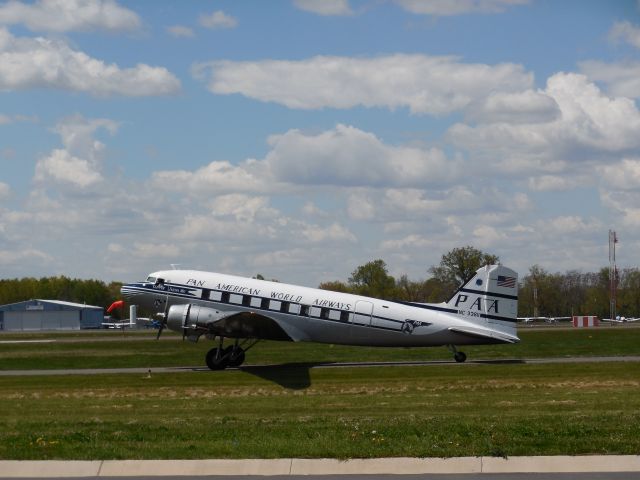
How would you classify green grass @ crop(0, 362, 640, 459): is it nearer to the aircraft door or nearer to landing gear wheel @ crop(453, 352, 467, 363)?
the aircraft door

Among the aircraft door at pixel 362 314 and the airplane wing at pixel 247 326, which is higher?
the aircraft door at pixel 362 314

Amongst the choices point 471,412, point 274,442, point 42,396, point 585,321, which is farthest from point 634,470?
point 585,321

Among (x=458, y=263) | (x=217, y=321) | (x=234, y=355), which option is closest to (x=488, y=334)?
(x=234, y=355)

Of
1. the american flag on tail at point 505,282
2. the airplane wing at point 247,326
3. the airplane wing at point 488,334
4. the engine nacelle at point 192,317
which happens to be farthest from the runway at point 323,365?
the american flag on tail at point 505,282

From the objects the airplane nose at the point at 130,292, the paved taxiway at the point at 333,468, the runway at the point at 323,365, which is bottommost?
the paved taxiway at the point at 333,468

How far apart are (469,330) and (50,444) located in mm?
22630

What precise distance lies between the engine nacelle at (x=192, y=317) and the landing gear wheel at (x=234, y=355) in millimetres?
2137

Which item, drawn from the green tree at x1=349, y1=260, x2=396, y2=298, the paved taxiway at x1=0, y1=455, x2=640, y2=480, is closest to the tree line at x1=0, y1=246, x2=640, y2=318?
the green tree at x1=349, y1=260, x2=396, y2=298

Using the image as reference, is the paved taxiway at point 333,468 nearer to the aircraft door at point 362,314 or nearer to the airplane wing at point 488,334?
the aircraft door at point 362,314

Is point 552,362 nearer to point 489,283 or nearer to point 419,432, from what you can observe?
point 489,283

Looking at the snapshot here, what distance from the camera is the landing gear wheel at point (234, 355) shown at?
35969 mm

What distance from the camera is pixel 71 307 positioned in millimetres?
134500

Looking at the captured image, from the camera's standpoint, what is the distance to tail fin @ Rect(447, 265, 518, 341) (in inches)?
1428

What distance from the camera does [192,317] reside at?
3425cm
